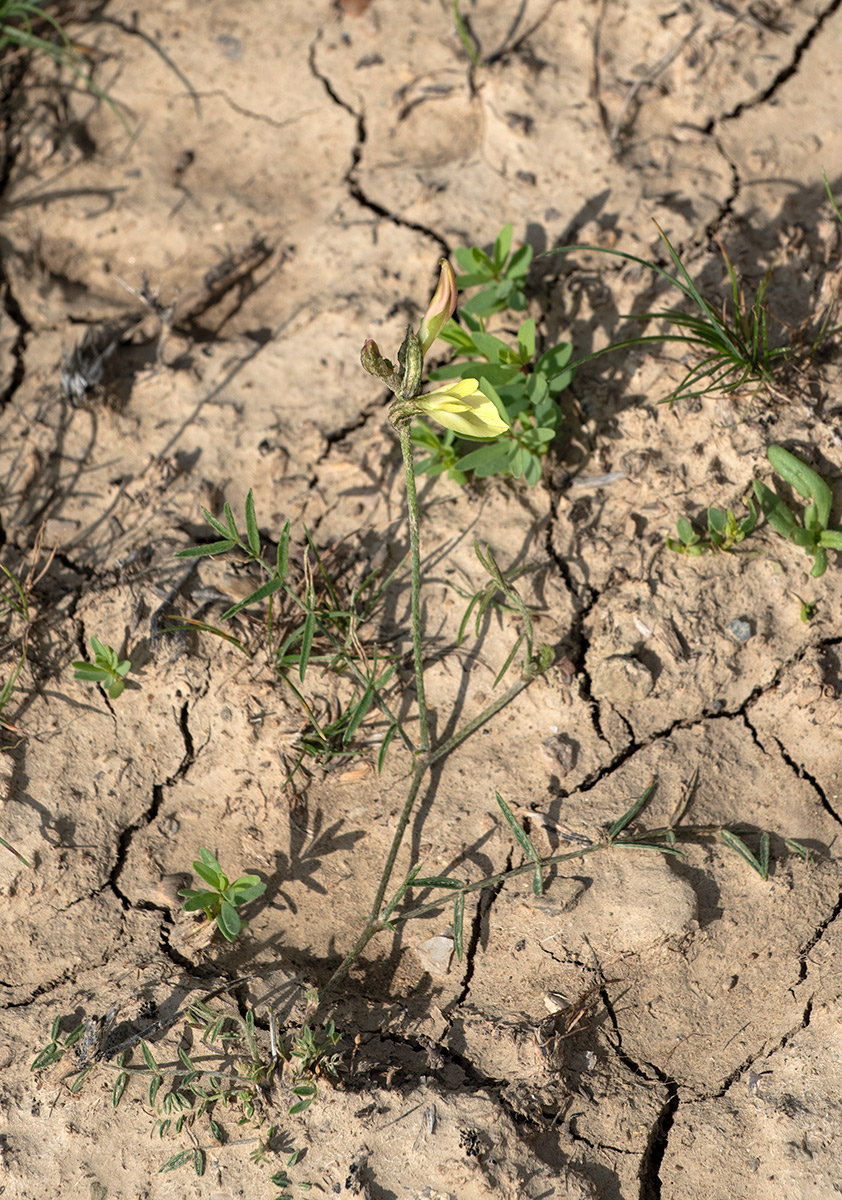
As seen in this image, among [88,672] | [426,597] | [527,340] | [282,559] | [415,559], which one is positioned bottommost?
[88,672]

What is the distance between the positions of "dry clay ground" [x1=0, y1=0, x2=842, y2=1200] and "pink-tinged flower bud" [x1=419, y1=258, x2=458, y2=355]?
3.01 feet

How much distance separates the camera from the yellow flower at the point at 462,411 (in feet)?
5.93

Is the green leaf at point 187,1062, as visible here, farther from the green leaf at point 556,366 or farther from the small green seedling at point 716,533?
the green leaf at point 556,366

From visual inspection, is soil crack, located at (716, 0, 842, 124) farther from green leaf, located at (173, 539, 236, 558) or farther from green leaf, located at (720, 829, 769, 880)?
green leaf, located at (720, 829, 769, 880)

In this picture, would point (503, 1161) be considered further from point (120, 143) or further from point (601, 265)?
point (120, 143)

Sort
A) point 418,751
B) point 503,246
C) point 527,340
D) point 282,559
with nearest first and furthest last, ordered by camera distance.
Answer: point 282,559 → point 418,751 → point 527,340 → point 503,246

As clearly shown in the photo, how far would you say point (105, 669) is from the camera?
2.59m

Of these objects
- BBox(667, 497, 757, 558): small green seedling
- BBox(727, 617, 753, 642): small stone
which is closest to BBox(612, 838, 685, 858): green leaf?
BBox(727, 617, 753, 642): small stone

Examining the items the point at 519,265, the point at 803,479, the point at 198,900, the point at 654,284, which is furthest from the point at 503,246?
the point at 198,900

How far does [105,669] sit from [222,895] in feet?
2.46

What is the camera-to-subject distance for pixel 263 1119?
208cm

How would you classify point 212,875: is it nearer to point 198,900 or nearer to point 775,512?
point 198,900

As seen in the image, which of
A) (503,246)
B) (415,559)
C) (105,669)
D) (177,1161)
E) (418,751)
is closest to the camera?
(177,1161)

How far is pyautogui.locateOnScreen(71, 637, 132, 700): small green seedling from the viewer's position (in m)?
2.56
